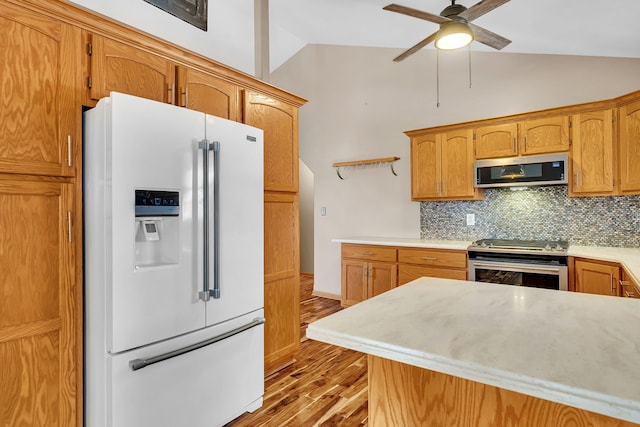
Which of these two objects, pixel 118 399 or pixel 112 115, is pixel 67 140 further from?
pixel 118 399

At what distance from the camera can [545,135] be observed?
330cm

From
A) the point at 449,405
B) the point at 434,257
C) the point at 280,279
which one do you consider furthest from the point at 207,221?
the point at 434,257

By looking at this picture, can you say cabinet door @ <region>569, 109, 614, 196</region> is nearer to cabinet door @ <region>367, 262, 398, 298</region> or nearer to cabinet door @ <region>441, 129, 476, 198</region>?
cabinet door @ <region>441, 129, 476, 198</region>

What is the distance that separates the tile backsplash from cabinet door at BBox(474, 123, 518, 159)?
469 millimetres

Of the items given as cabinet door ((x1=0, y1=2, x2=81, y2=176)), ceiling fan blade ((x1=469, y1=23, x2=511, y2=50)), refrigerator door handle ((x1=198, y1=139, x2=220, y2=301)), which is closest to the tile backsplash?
ceiling fan blade ((x1=469, y1=23, x2=511, y2=50))

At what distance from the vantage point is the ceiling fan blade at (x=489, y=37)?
94.0 inches

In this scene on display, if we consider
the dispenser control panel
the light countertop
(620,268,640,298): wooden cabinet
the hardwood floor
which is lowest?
the hardwood floor

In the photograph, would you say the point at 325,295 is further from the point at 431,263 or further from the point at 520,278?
the point at 520,278

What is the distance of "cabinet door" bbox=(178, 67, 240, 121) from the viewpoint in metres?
2.09

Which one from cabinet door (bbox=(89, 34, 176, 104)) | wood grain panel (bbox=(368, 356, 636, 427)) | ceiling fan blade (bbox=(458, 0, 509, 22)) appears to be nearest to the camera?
wood grain panel (bbox=(368, 356, 636, 427))

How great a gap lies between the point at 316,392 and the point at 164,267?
1447 millimetres

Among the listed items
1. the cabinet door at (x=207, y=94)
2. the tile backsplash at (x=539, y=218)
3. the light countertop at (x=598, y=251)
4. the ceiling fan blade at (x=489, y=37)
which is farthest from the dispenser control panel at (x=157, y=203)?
the tile backsplash at (x=539, y=218)

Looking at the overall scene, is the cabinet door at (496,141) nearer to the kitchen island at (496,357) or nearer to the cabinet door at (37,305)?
the kitchen island at (496,357)

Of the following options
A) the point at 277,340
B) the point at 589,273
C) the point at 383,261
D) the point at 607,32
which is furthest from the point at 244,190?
the point at 607,32
